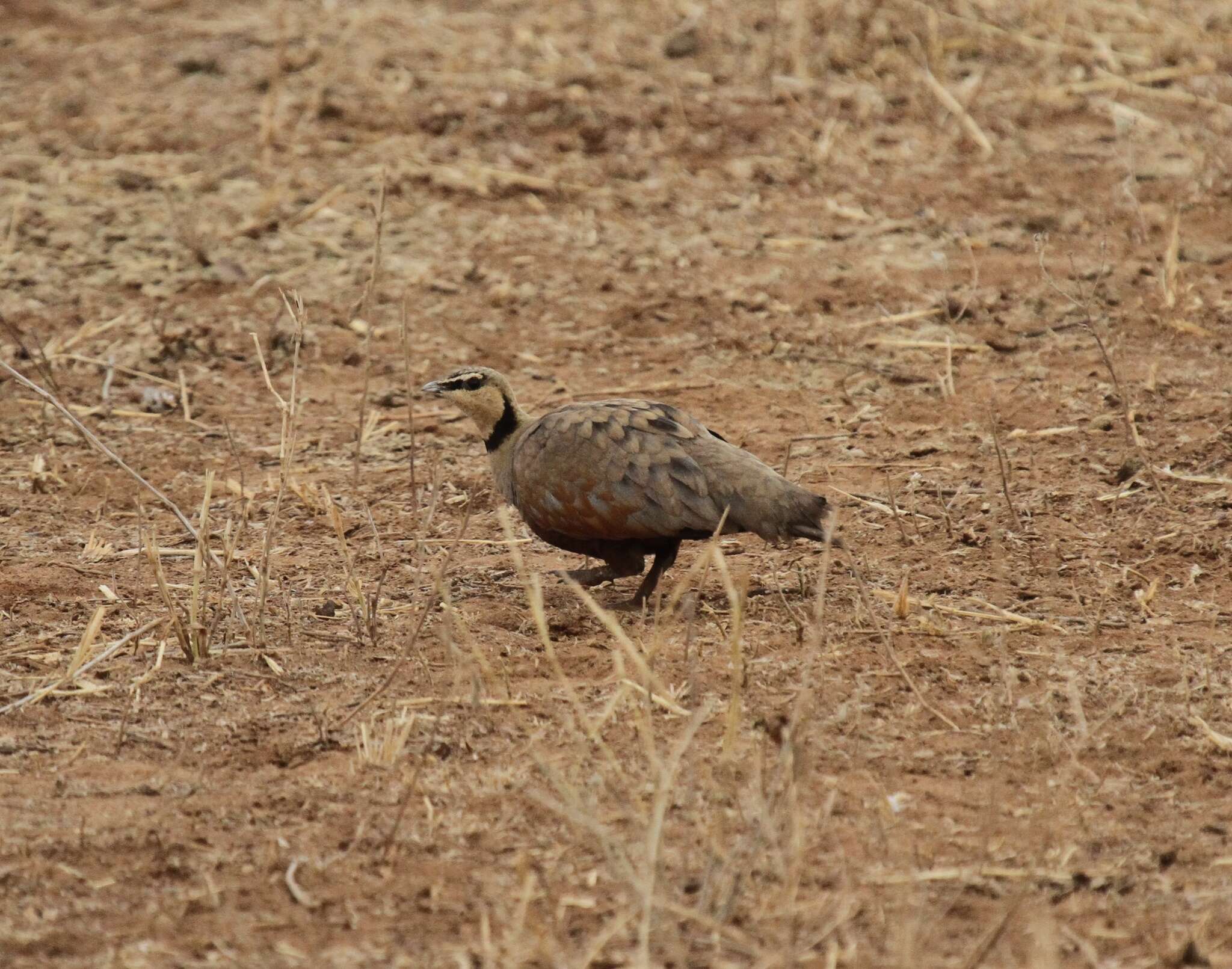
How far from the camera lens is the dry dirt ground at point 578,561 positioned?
174 inches

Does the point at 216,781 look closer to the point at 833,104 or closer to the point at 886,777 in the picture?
the point at 886,777

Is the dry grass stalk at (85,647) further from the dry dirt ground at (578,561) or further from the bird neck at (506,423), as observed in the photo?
the bird neck at (506,423)

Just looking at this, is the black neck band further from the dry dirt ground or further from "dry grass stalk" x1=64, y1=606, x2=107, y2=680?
"dry grass stalk" x1=64, y1=606, x2=107, y2=680

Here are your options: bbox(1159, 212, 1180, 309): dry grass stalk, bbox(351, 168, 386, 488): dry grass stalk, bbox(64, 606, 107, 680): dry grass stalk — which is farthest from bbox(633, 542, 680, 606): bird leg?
bbox(1159, 212, 1180, 309): dry grass stalk

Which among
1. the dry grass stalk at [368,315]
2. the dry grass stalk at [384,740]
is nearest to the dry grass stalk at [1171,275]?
the dry grass stalk at [368,315]

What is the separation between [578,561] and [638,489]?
115cm

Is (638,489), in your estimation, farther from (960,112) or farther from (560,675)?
(960,112)

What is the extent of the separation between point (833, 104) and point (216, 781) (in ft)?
25.8

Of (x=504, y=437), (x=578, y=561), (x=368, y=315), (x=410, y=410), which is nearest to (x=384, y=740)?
(x=368, y=315)

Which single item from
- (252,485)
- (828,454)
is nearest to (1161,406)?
(828,454)

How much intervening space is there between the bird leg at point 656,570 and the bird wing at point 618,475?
192 millimetres

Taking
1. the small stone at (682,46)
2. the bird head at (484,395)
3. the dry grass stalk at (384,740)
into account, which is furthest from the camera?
the small stone at (682,46)

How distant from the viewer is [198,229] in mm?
10508

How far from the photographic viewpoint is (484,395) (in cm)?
700
